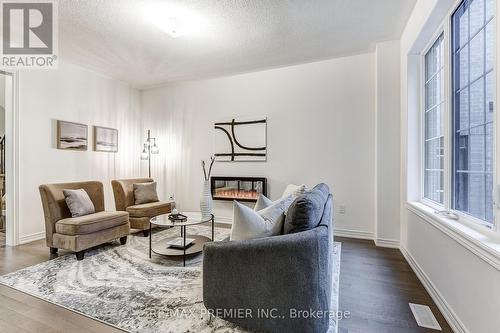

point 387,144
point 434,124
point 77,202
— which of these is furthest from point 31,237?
point 434,124

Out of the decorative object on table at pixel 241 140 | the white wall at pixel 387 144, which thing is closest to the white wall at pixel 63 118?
the decorative object on table at pixel 241 140

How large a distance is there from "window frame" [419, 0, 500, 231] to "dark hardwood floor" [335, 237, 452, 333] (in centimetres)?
76

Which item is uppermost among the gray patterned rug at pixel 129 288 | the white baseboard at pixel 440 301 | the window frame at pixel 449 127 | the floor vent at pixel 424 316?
the window frame at pixel 449 127

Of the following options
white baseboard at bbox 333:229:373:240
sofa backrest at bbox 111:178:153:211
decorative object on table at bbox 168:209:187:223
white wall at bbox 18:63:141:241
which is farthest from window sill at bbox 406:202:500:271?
white wall at bbox 18:63:141:241

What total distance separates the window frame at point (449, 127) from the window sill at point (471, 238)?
0.05 meters

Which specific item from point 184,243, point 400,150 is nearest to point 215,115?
point 184,243

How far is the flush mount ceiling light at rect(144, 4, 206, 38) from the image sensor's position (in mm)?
2641

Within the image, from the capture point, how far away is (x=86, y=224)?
2928mm

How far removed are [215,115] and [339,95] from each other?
2.29m

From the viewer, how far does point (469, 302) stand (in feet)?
5.10

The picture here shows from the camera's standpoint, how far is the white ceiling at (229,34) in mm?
2619

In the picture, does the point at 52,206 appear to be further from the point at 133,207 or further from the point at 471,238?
the point at 471,238

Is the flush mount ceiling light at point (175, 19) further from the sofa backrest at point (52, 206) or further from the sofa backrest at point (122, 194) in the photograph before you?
the sofa backrest at point (122, 194)

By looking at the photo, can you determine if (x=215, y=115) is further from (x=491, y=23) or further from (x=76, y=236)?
(x=491, y=23)
